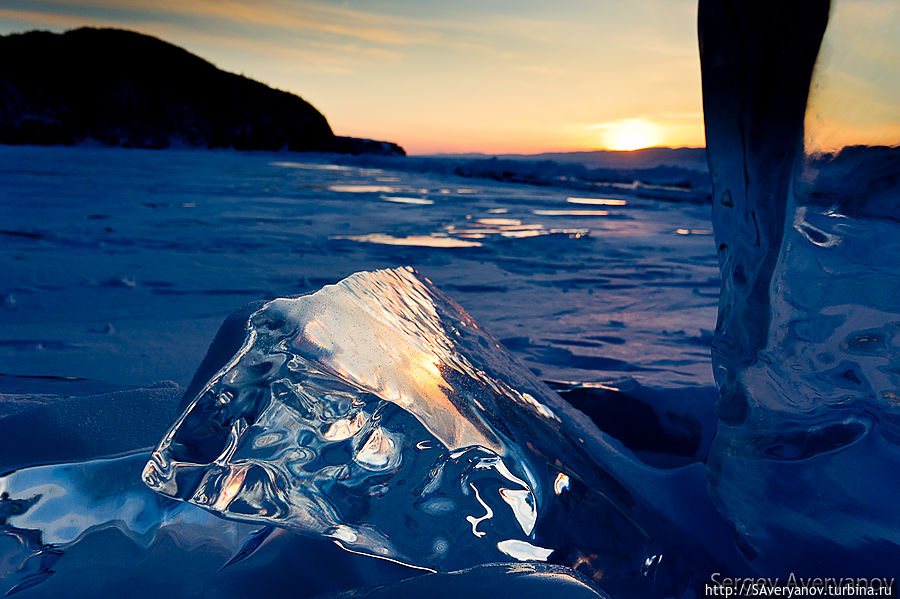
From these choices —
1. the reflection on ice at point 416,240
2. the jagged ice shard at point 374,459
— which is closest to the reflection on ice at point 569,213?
the reflection on ice at point 416,240

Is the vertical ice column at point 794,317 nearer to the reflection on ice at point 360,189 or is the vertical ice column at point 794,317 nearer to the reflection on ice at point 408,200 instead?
the reflection on ice at point 408,200

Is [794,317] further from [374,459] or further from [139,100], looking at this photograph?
[139,100]

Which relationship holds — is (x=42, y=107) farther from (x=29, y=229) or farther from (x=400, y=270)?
(x=400, y=270)

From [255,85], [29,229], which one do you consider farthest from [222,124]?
[29,229]

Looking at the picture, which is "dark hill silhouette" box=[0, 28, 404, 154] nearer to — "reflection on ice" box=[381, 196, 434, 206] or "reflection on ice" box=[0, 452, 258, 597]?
"reflection on ice" box=[381, 196, 434, 206]

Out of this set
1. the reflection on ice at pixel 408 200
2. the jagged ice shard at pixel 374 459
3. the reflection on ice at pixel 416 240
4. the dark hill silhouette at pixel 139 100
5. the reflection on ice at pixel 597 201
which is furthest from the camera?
the dark hill silhouette at pixel 139 100
